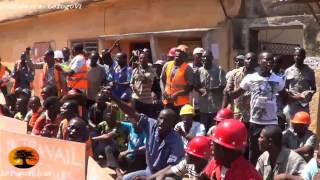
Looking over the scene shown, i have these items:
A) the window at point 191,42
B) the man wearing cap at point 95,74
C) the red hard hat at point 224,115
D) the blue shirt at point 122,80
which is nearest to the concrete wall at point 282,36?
the window at point 191,42

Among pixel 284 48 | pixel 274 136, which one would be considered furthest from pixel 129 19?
pixel 274 136

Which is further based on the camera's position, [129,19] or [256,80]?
[129,19]

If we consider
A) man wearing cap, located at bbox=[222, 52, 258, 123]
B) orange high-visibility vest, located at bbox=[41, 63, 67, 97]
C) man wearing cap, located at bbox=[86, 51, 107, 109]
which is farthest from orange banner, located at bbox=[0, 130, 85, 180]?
orange high-visibility vest, located at bbox=[41, 63, 67, 97]

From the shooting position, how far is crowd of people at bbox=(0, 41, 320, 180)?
13.0 ft

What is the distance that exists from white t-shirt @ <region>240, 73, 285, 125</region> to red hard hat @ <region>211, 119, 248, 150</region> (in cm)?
250

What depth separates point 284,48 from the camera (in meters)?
8.91

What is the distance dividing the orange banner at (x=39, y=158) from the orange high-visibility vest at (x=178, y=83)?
3.03m

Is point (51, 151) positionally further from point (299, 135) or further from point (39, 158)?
point (299, 135)

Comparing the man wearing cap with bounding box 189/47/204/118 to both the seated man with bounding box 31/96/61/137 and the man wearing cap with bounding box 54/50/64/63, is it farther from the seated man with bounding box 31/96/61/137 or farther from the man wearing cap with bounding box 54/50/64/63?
the man wearing cap with bounding box 54/50/64/63

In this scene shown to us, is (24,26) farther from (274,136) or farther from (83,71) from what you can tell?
(274,136)

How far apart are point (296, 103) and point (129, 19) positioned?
5353mm

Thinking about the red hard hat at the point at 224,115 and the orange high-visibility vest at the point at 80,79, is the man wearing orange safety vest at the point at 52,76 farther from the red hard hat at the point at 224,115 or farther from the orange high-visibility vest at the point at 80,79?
the red hard hat at the point at 224,115

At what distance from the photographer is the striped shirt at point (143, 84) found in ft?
24.3

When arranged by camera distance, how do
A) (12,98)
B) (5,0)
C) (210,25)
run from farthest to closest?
(5,0) < (12,98) < (210,25)
